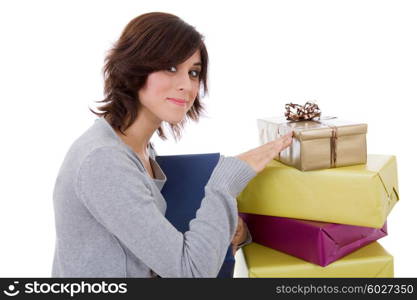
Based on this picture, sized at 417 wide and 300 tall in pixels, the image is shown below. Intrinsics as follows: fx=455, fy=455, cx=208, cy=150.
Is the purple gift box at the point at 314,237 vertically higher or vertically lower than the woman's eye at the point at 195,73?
lower

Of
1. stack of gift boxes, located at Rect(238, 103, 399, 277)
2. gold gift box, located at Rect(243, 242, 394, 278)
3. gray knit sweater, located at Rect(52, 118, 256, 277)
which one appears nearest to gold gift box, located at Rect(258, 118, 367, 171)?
stack of gift boxes, located at Rect(238, 103, 399, 277)

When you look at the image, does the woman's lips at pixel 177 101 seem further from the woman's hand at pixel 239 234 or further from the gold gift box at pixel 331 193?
the woman's hand at pixel 239 234

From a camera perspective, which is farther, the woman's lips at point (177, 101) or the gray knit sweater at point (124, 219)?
the woman's lips at point (177, 101)

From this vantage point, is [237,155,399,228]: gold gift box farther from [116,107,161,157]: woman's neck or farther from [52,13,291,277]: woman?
[116,107,161,157]: woman's neck

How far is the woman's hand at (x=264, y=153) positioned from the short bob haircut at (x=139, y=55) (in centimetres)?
29

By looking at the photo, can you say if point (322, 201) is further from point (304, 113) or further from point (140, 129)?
point (140, 129)

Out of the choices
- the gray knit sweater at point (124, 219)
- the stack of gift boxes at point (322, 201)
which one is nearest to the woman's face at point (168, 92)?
the gray knit sweater at point (124, 219)

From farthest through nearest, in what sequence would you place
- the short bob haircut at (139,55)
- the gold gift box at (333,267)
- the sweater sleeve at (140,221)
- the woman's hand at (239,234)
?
the woman's hand at (239,234), the gold gift box at (333,267), the short bob haircut at (139,55), the sweater sleeve at (140,221)

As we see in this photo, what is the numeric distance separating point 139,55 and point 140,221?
1.35 feet

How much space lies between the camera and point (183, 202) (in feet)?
4.19

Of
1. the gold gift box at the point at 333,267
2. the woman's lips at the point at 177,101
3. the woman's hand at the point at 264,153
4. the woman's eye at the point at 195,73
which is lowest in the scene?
the gold gift box at the point at 333,267

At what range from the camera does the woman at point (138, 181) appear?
3.16 feet

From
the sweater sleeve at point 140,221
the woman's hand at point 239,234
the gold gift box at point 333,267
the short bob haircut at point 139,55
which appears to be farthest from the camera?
the woman's hand at point 239,234

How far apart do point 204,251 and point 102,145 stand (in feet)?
1.05
